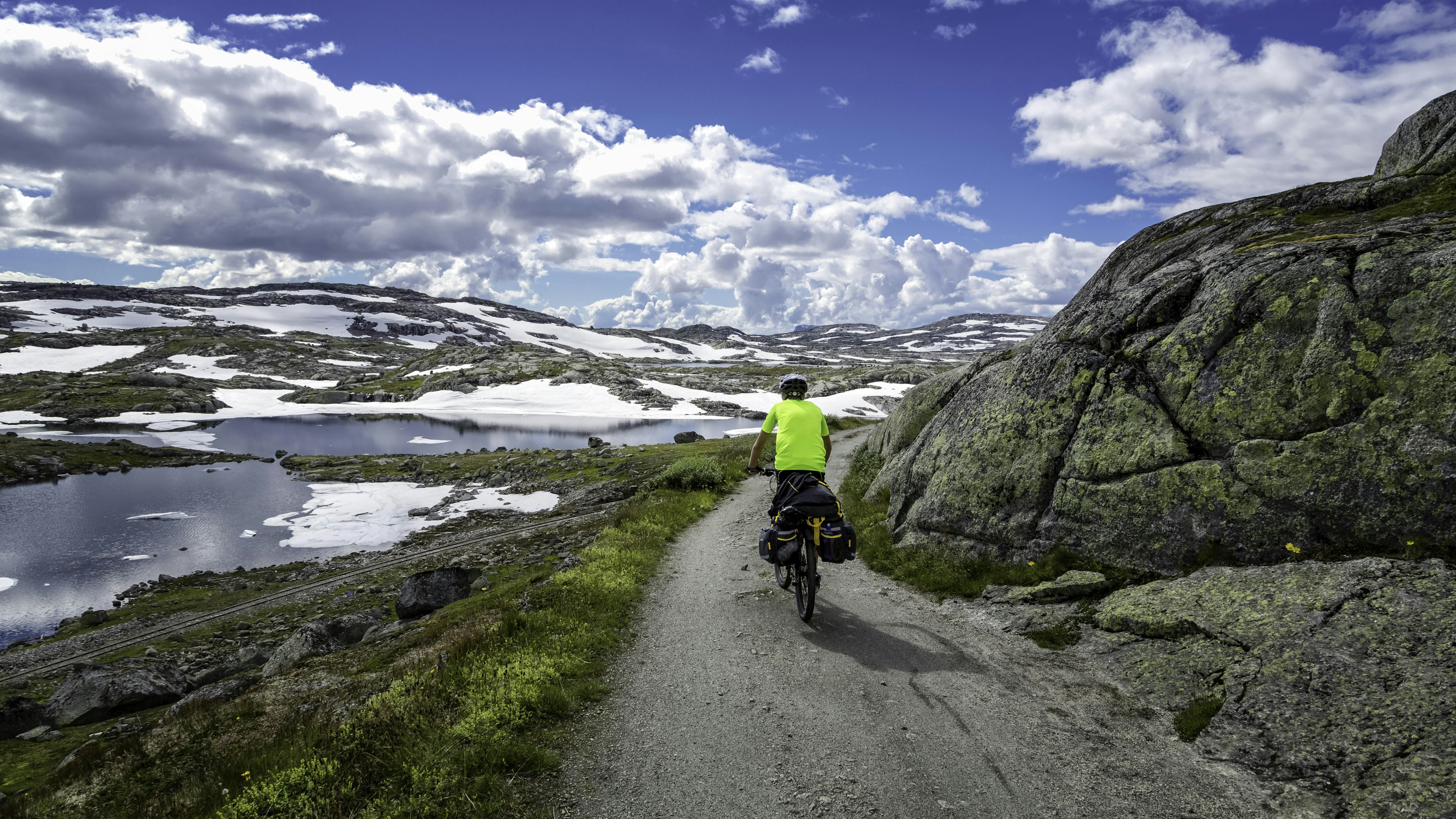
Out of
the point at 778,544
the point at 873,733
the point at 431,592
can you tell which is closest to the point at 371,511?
the point at 431,592

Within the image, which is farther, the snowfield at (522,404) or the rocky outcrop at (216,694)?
the snowfield at (522,404)

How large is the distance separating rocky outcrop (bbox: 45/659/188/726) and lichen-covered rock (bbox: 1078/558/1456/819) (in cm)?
2717

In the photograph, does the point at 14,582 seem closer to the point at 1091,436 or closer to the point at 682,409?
the point at 1091,436

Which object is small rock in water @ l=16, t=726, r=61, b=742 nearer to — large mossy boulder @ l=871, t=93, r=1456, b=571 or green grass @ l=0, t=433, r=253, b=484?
large mossy boulder @ l=871, t=93, r=1456, b=571

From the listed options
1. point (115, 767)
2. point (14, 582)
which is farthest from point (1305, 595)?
point (14, 582)

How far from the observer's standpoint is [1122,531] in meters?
11.0

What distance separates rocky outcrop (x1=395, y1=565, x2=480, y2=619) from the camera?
24484 mm

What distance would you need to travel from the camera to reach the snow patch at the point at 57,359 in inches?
6639

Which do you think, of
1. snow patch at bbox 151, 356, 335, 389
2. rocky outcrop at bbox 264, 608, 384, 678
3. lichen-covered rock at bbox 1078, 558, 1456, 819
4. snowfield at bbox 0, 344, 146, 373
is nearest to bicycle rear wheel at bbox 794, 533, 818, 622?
lichen-covered rock at bbox 1078, 558, 1456, 819

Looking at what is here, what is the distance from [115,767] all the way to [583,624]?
9.24m

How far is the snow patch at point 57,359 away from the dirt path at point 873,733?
23397 cm

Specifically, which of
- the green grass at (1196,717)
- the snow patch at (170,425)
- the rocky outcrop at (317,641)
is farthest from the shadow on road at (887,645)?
the snow patch at (170,425)

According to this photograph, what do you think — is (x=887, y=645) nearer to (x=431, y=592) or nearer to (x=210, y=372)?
(x=431, y=592)

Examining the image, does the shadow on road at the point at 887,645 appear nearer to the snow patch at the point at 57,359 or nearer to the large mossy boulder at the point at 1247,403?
the large mossy boulder at the point at 1247,403
